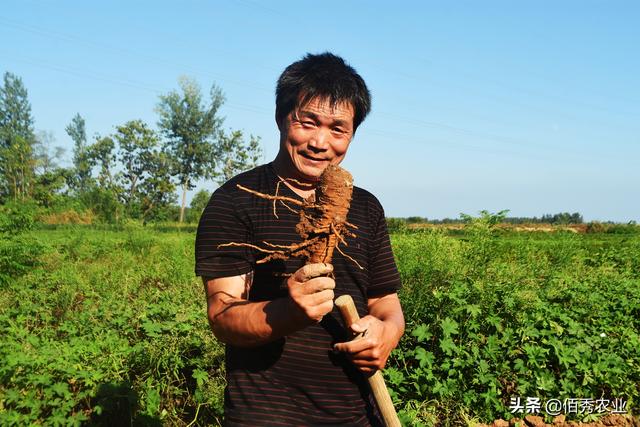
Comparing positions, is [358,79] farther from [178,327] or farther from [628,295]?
[628,295]

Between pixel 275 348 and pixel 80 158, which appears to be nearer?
pixel 275 348

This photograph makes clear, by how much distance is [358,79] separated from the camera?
1.72 m

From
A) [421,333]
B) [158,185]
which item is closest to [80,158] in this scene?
[158,185]

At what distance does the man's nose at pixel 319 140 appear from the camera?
1.62m

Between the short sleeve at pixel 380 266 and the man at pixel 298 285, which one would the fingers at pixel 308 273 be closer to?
the man at pixel 298 285

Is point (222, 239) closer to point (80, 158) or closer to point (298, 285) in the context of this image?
point (298, 285)

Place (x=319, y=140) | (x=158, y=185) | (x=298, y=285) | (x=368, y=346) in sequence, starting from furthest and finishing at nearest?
(x=158, y=185), (x=319, y=140), (x=368, y=346), (x=298, y=285)

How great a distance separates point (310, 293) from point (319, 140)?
0.52 metres

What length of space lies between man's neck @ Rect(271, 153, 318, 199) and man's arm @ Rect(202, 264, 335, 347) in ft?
1.14

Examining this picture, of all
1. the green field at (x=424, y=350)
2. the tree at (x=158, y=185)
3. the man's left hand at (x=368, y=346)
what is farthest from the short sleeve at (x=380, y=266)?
the tree at (x=158, y=185)

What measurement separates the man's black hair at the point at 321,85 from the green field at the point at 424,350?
211 cm

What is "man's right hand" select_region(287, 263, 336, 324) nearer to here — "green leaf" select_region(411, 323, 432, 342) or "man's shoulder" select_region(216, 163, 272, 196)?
"man's shoulder" select_region(216, 163, 272, 196)

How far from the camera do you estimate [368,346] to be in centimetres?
147

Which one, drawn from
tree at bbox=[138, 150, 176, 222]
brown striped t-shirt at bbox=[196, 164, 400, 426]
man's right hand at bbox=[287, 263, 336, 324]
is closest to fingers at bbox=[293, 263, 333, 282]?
man's right hand at bbox=[287, 263, 336, 324]
